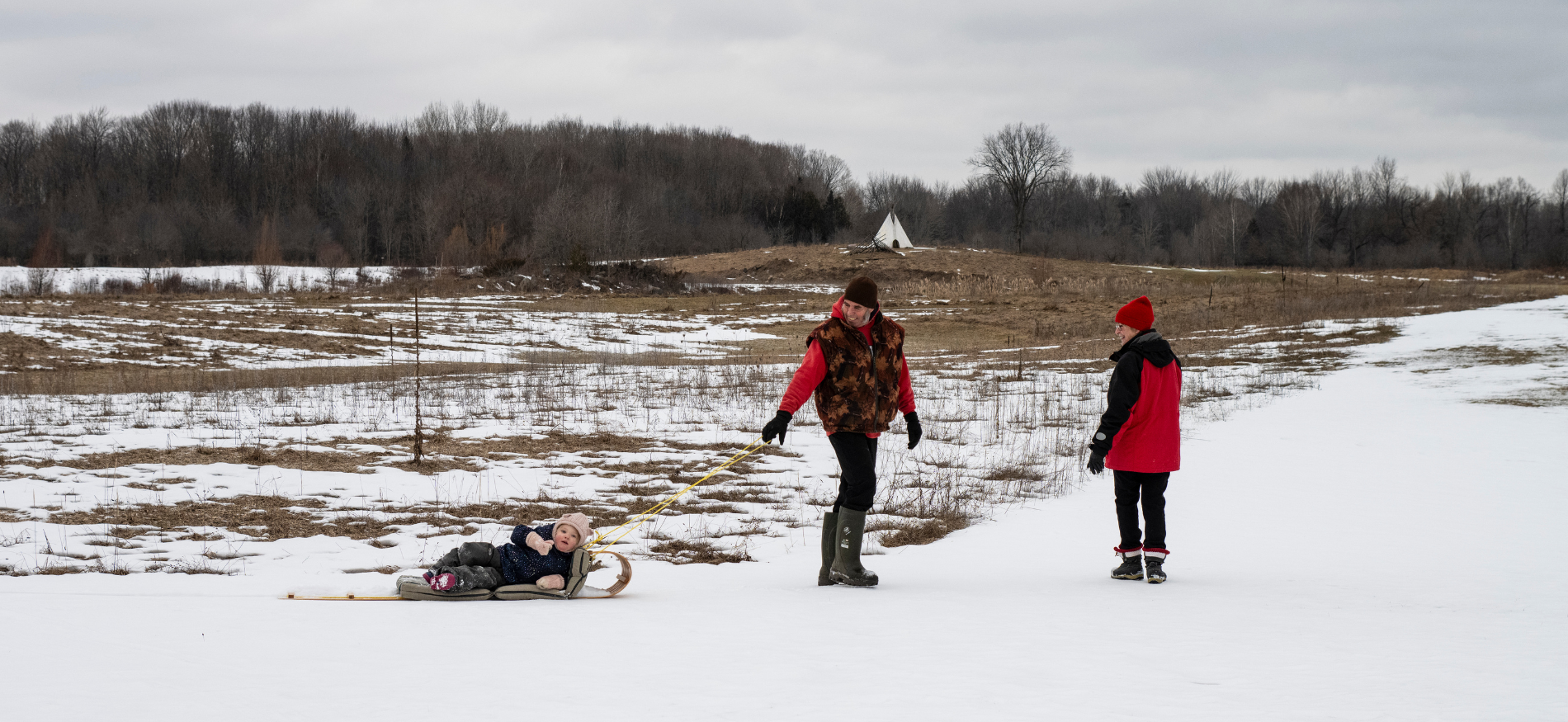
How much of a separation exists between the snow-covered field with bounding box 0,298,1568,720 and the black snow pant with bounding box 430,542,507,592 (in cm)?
39

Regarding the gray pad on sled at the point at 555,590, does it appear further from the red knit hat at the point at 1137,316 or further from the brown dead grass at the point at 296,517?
the red knit hat at the point at 1137,316

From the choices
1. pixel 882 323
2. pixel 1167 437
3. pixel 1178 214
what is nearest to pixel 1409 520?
pixel 1167 437

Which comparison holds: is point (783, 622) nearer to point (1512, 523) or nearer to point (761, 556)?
point (761, 556)

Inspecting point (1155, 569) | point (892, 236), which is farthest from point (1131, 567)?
point (892, 236)

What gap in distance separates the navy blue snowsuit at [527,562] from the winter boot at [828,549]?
1530mm

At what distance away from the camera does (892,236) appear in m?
64.6

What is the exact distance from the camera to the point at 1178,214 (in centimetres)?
10956

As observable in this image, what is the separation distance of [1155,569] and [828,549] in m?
2.00

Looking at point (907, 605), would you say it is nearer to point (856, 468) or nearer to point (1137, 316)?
point (856, 468)

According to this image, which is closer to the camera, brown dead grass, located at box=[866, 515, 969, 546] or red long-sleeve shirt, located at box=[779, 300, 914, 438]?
red long-sleeve shirt, located at box=[779, 300, 914, 438]

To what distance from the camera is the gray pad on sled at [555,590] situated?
226 inches

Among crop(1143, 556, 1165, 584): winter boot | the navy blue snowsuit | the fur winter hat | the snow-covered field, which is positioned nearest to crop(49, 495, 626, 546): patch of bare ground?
the snow-covered field

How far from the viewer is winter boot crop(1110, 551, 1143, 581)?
6.25 meters

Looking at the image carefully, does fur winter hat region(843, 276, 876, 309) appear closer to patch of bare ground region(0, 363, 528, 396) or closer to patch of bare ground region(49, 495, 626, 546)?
patch of bare ground region(49, 495, 626, 546)
